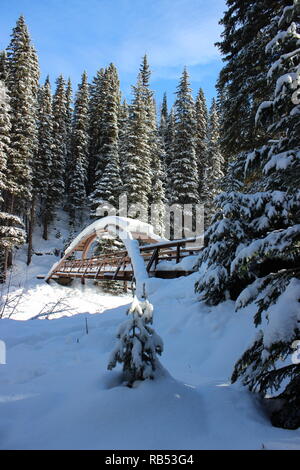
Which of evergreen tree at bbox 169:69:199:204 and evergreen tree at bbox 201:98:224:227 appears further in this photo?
evergreen tree at bbox 201:98:224:227

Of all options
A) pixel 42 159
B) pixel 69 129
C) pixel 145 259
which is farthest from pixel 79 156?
pixel 145 259

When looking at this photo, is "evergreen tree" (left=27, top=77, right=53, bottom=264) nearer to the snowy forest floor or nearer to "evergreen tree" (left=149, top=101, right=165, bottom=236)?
"evergreen tree" (left=149, top=101, right=165, bottom=236)

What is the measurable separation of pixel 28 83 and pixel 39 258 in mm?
16915

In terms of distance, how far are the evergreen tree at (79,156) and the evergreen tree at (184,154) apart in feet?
40.5

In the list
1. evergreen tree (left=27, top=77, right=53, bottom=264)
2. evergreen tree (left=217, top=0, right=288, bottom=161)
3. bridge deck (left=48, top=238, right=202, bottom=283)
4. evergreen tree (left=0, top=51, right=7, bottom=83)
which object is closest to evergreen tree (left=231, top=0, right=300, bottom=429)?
bridge deck (left=48, top=238, right=202, bottom=283)

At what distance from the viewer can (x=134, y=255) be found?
10234 millimetres

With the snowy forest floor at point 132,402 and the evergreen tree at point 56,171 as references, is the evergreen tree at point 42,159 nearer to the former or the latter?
the evergreen tree at point 56,171

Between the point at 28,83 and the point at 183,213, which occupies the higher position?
the point at 28,83

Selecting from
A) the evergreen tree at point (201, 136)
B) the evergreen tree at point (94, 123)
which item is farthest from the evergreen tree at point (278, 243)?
the evergreen tree at point (94, 123)

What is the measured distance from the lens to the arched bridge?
9203 mm

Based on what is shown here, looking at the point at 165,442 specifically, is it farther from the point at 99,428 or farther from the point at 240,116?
the point at 240,116

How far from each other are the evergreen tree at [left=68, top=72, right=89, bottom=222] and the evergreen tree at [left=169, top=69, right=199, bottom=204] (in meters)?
12.3

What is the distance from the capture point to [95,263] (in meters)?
16.6

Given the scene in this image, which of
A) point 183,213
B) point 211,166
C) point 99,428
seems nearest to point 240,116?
point 99,428
